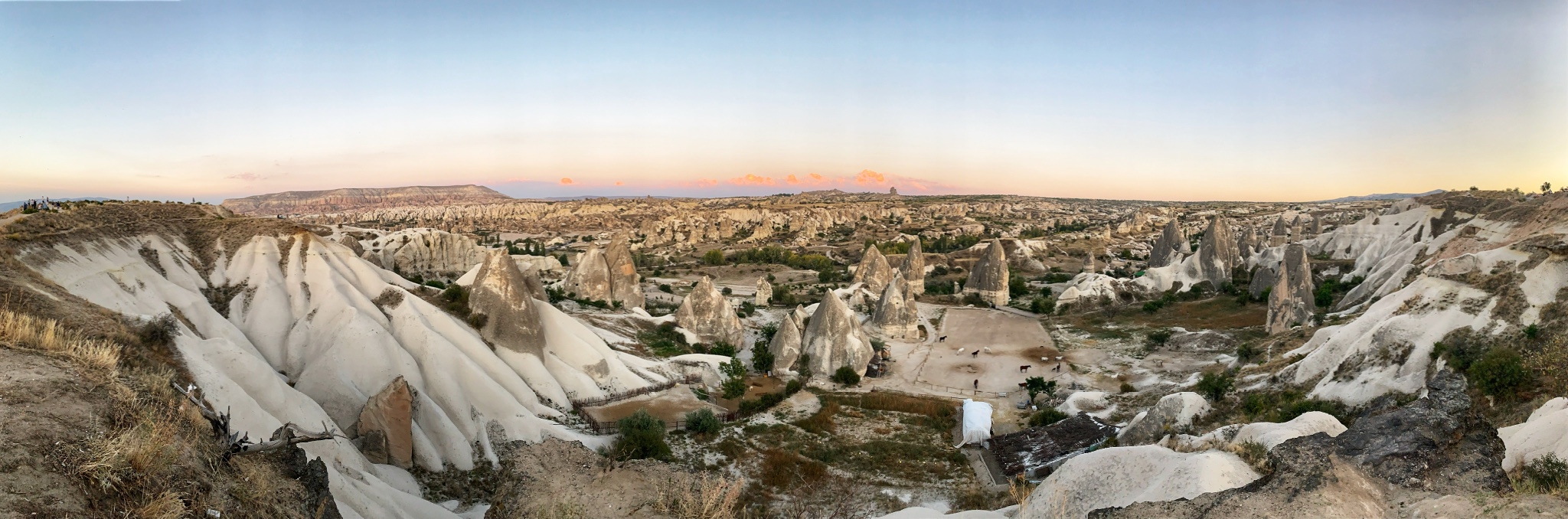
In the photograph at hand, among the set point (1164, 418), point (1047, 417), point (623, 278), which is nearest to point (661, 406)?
point (1047, 417)

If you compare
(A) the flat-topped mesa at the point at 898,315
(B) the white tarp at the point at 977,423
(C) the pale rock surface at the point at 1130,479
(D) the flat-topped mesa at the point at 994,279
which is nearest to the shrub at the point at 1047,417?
(B) the white tarp at the point at 977,423

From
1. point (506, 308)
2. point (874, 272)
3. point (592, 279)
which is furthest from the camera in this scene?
point (874, 272)

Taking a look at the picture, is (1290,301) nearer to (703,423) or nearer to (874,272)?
(874,272)

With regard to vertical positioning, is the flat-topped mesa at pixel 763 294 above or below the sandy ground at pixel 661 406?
above

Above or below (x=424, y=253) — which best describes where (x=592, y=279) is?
below

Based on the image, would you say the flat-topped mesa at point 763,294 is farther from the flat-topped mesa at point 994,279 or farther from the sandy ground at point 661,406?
the sandy ground at point 661,406
